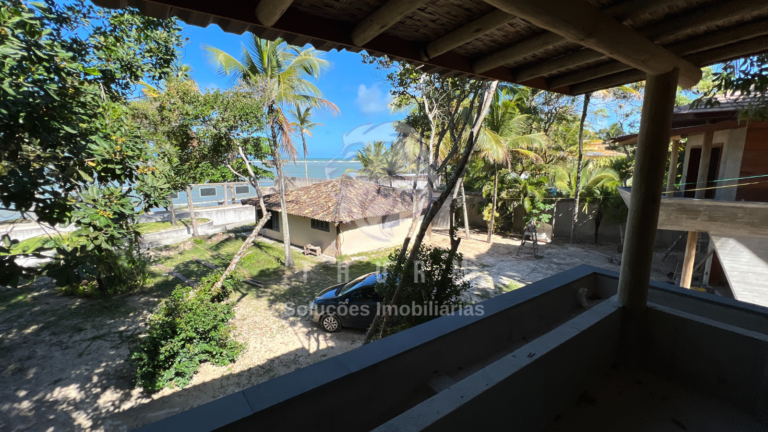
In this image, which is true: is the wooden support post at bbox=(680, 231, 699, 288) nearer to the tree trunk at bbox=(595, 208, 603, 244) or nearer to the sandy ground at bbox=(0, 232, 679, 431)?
the sandy ground at bbox=(0, 232, 679, 431)

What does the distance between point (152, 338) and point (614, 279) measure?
293 inches

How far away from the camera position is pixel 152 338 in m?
5.91

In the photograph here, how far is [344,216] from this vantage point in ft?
41.7

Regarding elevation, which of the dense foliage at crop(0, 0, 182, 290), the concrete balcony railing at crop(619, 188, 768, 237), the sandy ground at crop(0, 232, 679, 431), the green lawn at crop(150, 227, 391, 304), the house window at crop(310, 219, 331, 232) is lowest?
the sandy ground at crop(0, 232, 679, 431)

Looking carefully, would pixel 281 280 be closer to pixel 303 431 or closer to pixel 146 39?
pixel 146 39

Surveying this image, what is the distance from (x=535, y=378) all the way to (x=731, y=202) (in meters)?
5.98

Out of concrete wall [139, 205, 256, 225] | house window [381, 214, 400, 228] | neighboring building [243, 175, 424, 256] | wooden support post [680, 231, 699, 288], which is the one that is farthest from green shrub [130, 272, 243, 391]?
concrete wall [139, 205, 256, 225]

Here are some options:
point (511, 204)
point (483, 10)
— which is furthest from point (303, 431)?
point (511, 204)

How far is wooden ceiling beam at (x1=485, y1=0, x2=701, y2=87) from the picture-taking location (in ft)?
4.80

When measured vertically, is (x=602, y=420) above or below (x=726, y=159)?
below

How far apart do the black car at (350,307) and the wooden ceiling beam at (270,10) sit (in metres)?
6.25

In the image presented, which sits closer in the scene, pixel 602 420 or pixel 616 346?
pixel 602 420

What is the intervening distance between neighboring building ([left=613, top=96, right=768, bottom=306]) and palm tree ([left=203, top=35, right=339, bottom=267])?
992 cm

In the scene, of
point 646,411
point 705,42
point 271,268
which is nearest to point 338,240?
point 271,268
